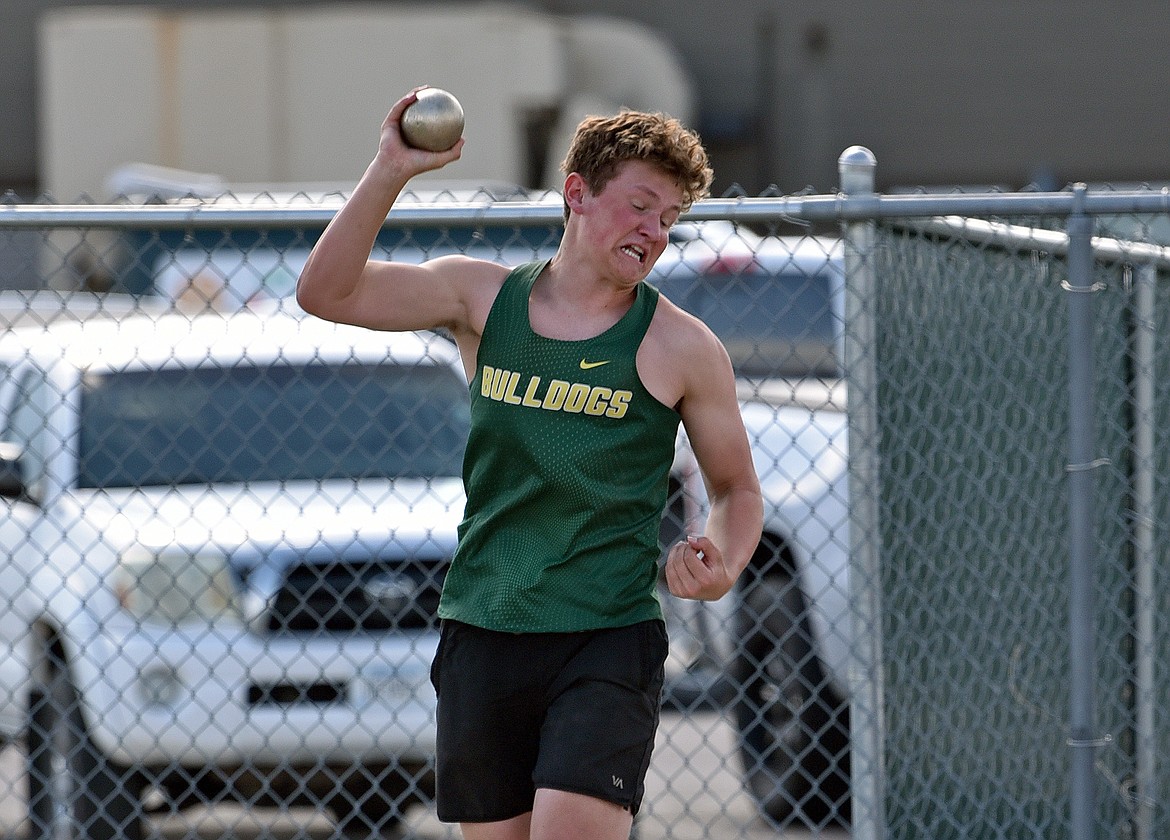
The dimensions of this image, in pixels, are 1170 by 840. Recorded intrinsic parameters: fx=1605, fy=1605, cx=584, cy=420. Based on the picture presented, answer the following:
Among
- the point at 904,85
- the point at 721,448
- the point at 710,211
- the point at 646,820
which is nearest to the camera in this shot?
the point at 721,448

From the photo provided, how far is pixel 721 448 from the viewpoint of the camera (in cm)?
308

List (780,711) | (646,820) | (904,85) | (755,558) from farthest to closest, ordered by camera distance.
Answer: (904,85), (646,820), (755,558), (780,711)

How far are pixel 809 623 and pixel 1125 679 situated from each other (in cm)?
157

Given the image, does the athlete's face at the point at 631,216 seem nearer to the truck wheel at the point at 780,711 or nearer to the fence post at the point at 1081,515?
the fence post at the point at 1081,515

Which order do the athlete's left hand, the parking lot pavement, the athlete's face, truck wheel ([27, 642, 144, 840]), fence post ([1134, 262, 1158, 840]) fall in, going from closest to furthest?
the athlete's left hand < the athlete's face < fence post ([1134, 262, 1158, 840]) < truck wheel ([27, 642, 144, 840]) < the parking lot pavement

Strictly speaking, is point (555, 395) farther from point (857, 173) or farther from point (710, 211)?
point (857, 173)

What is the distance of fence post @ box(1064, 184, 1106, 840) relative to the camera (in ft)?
12.9

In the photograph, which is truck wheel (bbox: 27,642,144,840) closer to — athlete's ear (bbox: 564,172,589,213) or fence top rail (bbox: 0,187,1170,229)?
fence top rail (bbox: 0,187,1170,229)

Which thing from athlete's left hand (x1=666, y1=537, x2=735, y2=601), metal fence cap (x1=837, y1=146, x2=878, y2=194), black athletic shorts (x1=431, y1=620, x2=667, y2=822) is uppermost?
metal fence cap (x1=837, y1=146, x2=878, y2=194)

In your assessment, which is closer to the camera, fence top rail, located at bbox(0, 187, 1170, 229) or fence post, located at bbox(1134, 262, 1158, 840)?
fence top rail, located at bbox(0, 187, 1170, 229)

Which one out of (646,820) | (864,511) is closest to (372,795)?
(646,820)

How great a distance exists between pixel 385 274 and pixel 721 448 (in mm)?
720

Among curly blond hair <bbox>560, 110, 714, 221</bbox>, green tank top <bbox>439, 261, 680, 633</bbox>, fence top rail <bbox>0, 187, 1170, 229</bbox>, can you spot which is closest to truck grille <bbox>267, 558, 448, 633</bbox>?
fence top rail <bbox>0, 187, 1170, 229</bbox>

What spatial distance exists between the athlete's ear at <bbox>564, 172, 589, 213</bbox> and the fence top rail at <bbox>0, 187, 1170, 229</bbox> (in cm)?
81
